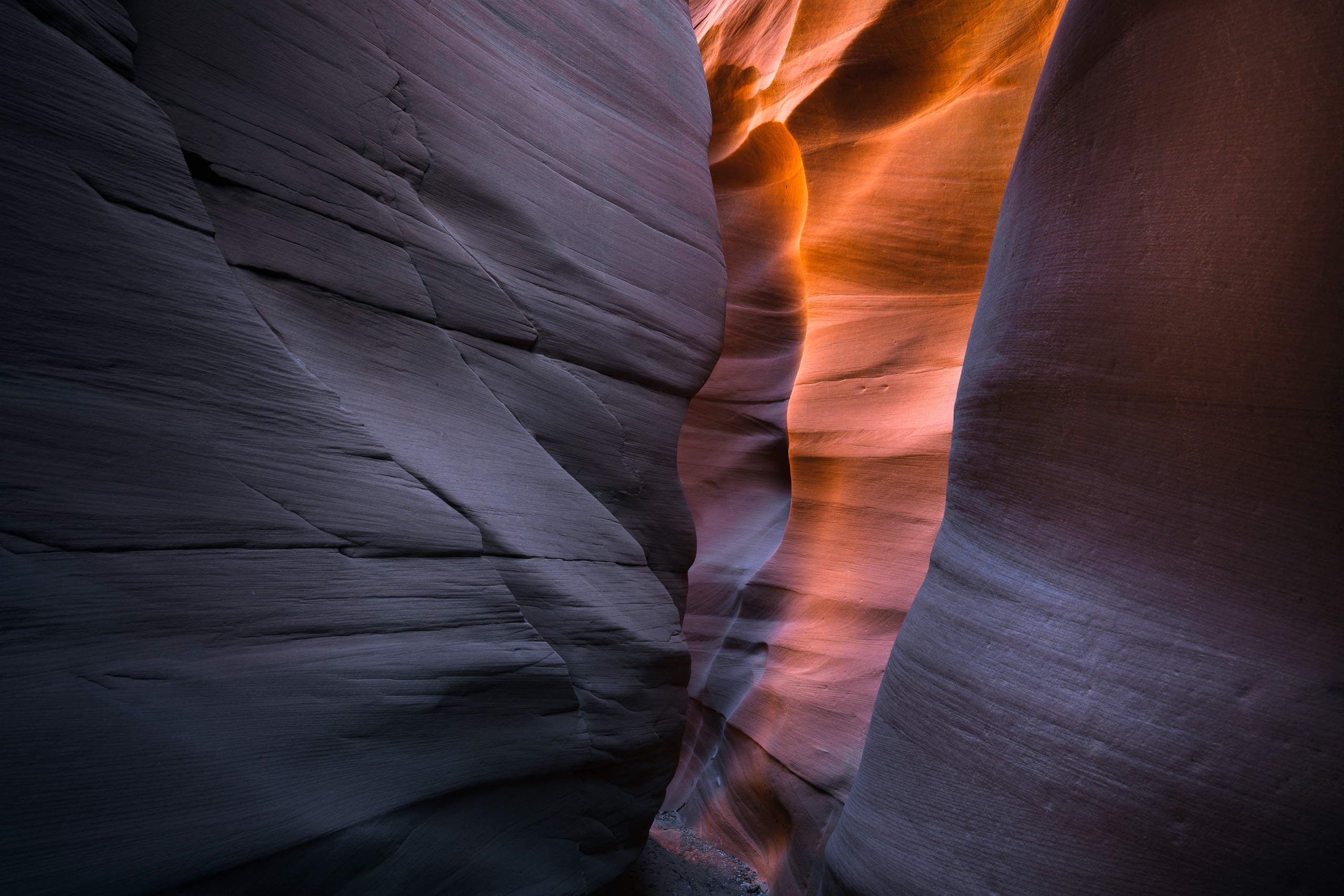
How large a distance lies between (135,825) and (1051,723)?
2.54 meters

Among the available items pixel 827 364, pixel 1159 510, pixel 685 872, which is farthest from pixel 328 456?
pixel 827 364

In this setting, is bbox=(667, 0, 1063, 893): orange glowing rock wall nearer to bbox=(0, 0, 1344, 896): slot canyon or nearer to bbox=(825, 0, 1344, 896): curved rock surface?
bbox=(0, 0, 1344, 896): slot canyon

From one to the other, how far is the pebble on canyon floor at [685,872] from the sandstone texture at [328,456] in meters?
0.60

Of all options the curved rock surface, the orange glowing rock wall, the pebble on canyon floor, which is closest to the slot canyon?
the curved rock surface

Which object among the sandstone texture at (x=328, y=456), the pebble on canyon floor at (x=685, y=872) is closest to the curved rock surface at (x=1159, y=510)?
the sandstone texture at (x=328, y=456)

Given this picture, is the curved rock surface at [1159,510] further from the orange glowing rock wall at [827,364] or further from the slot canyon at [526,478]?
the orange glowing rock wall at [827,364]

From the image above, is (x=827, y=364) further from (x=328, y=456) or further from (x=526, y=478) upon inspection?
(x=328, y=456)

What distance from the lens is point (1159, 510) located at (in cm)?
197

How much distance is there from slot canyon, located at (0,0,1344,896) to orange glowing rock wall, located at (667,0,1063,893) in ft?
4.23

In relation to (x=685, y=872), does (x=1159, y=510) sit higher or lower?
higher

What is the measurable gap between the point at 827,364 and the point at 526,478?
2957 mm

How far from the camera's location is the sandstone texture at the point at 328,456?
1.71m

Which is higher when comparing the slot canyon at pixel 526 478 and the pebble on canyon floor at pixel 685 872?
the slot canyon at pixel 526 478

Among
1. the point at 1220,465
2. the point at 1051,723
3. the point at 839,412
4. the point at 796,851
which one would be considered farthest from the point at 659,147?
the point at 796,851
